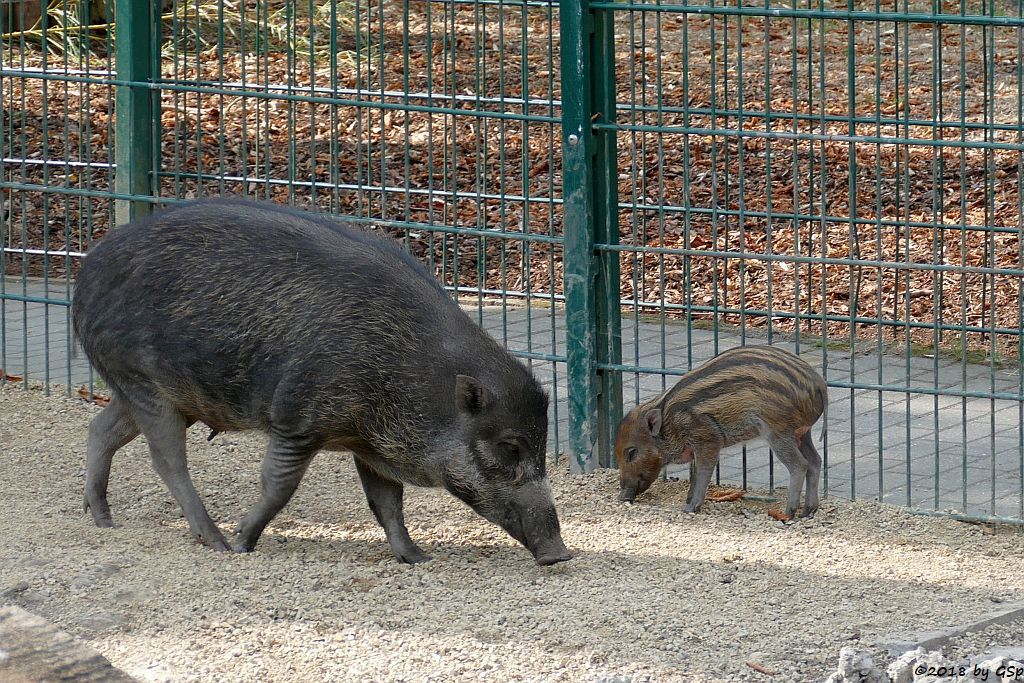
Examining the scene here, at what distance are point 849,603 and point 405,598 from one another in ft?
4.68

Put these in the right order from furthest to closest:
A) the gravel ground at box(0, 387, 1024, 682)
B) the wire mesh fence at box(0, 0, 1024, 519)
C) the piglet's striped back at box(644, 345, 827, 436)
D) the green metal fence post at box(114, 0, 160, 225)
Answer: the green metal fence post at box(114, 0, 160, 225) → the wire mesh fence at box(0, 0, 1024, 519) → the piglet's striped back at box(644, 345, 827, 436) → the gravel ground at box(0, 387, 1024, 682)

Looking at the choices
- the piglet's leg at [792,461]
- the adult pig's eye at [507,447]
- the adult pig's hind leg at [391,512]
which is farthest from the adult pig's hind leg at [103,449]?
the piglet's leg at [792,461]

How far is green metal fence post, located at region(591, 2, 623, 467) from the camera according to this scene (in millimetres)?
6230

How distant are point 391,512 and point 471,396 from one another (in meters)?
0.62

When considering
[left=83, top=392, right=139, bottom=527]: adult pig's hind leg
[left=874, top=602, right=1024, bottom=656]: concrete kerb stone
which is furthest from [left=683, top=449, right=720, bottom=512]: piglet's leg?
[left=83, top=392, right=139, bottom=527]: adult pig's hind leg

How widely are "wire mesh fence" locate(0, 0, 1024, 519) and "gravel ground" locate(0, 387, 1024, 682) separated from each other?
52cm

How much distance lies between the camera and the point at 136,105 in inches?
283

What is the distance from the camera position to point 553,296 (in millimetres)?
6410

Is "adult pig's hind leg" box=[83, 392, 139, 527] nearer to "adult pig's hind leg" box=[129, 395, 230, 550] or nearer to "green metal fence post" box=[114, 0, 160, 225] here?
"adult pig's hind leg" box=[129, 395, 230, 550]

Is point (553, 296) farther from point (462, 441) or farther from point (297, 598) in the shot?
point (297, 598)

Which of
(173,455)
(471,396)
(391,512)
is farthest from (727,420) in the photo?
(173,455)

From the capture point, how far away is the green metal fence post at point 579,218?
6172 millimetres

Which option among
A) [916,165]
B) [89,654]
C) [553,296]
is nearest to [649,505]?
[553,296]

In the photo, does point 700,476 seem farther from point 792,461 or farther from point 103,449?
point 103,449
